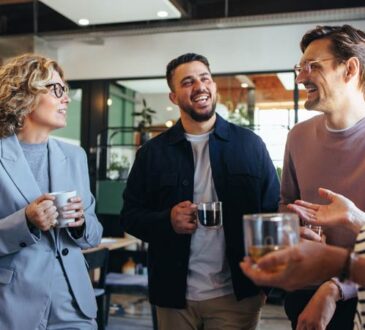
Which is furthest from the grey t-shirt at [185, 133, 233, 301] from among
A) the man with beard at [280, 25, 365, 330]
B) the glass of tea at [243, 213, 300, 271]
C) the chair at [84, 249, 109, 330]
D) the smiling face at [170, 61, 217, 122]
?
the chair at [84, 249, 109, 330]

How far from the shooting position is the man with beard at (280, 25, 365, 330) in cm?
174

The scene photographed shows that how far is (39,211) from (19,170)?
0.25m

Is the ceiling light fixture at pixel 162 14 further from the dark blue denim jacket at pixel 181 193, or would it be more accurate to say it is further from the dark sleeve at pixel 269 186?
the dark sleeve at pixel 269 186

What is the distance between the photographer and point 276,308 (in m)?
5.78

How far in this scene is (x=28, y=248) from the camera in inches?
72.0

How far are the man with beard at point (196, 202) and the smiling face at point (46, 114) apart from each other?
47 cm

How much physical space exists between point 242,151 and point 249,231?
1.19 m

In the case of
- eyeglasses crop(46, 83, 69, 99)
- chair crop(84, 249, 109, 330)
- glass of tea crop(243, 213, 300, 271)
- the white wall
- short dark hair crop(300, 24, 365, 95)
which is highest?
the white wall

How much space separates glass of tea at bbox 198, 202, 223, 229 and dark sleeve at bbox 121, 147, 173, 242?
28cm

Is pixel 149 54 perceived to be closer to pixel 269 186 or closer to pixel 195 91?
pixel 195 91

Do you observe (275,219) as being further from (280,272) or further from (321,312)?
(321,312)

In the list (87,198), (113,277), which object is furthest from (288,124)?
(87,198)

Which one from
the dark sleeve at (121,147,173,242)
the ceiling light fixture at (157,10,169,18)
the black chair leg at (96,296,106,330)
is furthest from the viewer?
the ceiling light fixture at (157,10,169,18)

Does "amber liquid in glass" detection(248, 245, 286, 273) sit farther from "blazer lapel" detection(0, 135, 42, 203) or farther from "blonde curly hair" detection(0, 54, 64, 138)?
"blonde curly hair" detection(0, 54, 64, 138)
